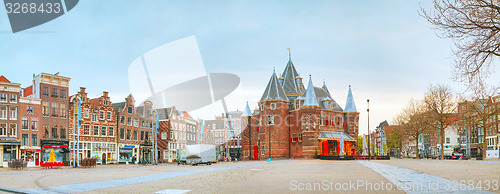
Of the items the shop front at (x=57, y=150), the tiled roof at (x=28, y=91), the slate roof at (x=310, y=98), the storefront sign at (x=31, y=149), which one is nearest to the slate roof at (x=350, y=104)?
the slate roof at (x=310, y=98)

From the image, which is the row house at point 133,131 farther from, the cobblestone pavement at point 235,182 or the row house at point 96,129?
the cobblestone pavement at point 235,182

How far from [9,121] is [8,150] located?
3.56 m

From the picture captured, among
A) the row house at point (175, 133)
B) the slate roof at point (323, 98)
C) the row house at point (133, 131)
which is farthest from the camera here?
the row house at point (175, 133)

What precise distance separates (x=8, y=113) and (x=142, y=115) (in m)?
25.9

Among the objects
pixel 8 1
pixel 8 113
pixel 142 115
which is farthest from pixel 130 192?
pixel 142 115

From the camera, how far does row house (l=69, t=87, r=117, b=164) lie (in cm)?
5956

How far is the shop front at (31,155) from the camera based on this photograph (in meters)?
51.0

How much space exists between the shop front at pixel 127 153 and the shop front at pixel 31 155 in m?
15.2

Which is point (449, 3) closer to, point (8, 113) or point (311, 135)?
point (8, 113)

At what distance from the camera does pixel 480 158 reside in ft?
186

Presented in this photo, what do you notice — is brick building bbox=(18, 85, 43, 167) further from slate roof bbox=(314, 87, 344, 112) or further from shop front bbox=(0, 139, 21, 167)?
slate roof bbox=(314, 87, 344, 112)

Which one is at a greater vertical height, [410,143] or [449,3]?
[449,3]

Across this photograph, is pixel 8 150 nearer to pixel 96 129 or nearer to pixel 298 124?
pixel 96 129

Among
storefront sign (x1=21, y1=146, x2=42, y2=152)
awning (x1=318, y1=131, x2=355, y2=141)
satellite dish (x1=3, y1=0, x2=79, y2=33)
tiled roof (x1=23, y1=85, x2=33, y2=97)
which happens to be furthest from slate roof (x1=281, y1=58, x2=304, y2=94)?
satellite dish (x1=3, y1=0, x2=79, y2=33)
